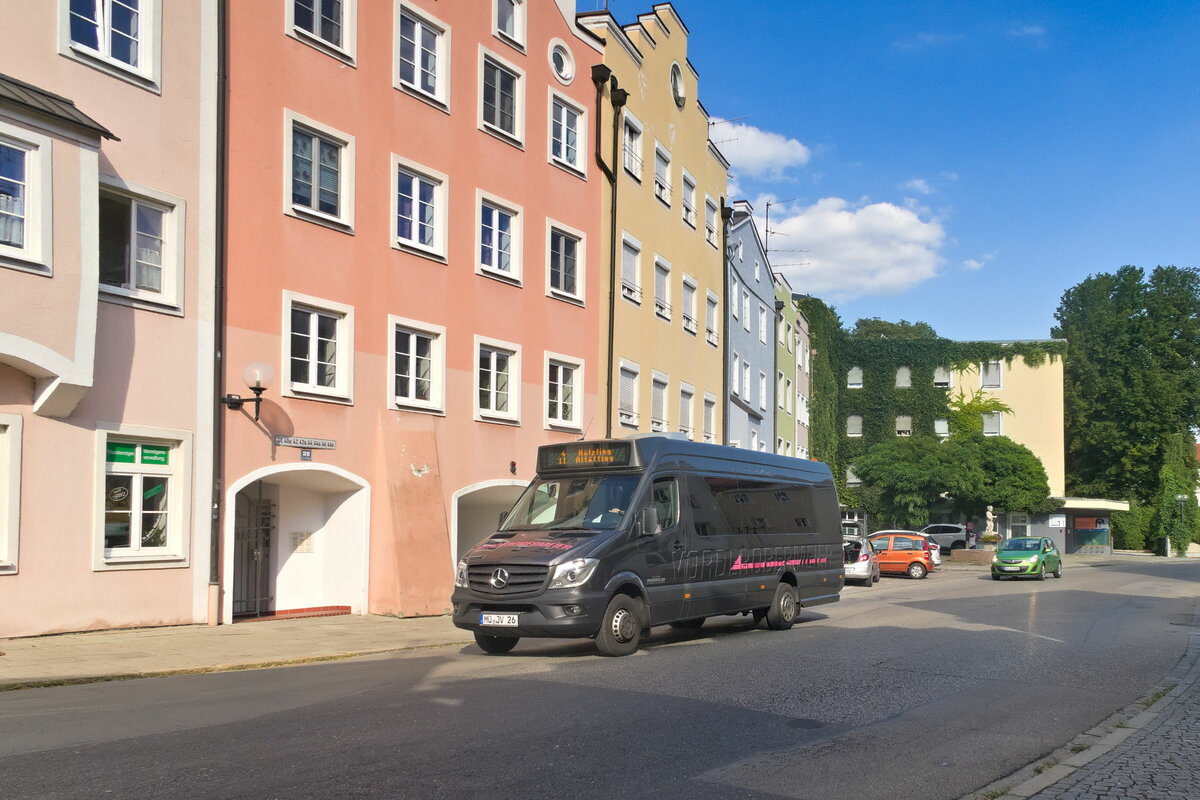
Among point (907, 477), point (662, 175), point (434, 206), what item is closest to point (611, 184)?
point (662, 175)

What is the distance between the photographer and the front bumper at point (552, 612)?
477 inches

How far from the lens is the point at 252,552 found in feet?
59.9

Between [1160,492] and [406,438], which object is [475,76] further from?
[1160,492]

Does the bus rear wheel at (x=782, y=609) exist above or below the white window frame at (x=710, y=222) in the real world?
below

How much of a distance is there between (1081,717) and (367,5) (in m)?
16.9

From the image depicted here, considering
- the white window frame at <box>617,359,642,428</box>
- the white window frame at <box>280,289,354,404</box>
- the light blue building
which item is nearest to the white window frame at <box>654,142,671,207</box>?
the white window frame at <box>617,359,642,428</box>

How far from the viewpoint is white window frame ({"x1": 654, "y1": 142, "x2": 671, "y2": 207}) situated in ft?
104

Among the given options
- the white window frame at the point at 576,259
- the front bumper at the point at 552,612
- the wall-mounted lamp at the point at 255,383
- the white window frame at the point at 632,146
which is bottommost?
the front bumper at the point at 552,612

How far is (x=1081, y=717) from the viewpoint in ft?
31.3

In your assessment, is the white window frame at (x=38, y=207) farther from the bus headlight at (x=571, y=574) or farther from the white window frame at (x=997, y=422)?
the white window frame at (x=997, y=422)

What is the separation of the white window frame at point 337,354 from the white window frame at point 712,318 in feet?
60.6

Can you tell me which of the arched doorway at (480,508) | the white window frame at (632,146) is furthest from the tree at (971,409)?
the arched doorway at (480,508)

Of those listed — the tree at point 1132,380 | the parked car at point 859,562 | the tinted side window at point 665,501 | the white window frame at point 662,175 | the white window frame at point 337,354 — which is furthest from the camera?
the tree at point 1132,380

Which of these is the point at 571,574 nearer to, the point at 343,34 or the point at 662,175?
the point at 343,34
